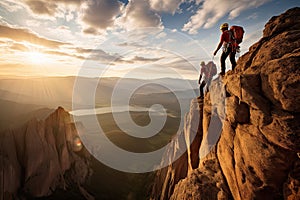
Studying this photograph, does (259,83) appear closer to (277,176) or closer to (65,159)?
(277,176)

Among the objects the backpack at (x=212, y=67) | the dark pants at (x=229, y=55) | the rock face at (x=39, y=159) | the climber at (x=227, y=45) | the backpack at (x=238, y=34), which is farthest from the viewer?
the rock face at (x=39, y=159)

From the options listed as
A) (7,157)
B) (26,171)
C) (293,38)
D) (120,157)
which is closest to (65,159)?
(26,171)

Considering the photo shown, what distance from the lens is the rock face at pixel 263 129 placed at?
27.6ft

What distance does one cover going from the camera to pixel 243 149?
1072 centimetres

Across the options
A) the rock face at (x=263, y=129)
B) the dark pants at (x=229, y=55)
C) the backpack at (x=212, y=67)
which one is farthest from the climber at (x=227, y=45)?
the backpack at (x=212, y=67)

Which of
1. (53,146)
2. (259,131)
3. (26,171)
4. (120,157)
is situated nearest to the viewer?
(259,131)

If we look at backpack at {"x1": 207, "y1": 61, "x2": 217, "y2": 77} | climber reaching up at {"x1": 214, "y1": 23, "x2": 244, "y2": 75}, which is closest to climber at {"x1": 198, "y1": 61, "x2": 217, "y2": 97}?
backpack at {"x1": 207, "y1": 61, "x2": 217, "y2": 77}

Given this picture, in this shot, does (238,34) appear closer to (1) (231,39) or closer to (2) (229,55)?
(1) (231,39)

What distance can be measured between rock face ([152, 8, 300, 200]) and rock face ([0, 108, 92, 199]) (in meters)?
41.0

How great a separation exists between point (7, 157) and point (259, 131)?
46633mm

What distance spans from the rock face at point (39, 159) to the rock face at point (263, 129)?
41.0m

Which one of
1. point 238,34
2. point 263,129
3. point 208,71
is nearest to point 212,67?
point 208,71

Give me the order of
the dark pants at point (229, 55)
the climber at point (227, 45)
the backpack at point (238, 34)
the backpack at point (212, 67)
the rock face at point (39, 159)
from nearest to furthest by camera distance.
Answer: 1. the backpack at point (238, 34)
2. the climber at point (227, 45)
3. the dark pants at point (229, 55)
4. the backpack at point (212, 67)
5. the rock face at point (39, 159)

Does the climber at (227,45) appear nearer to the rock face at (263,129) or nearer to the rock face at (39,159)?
the rock face at (263,129)
